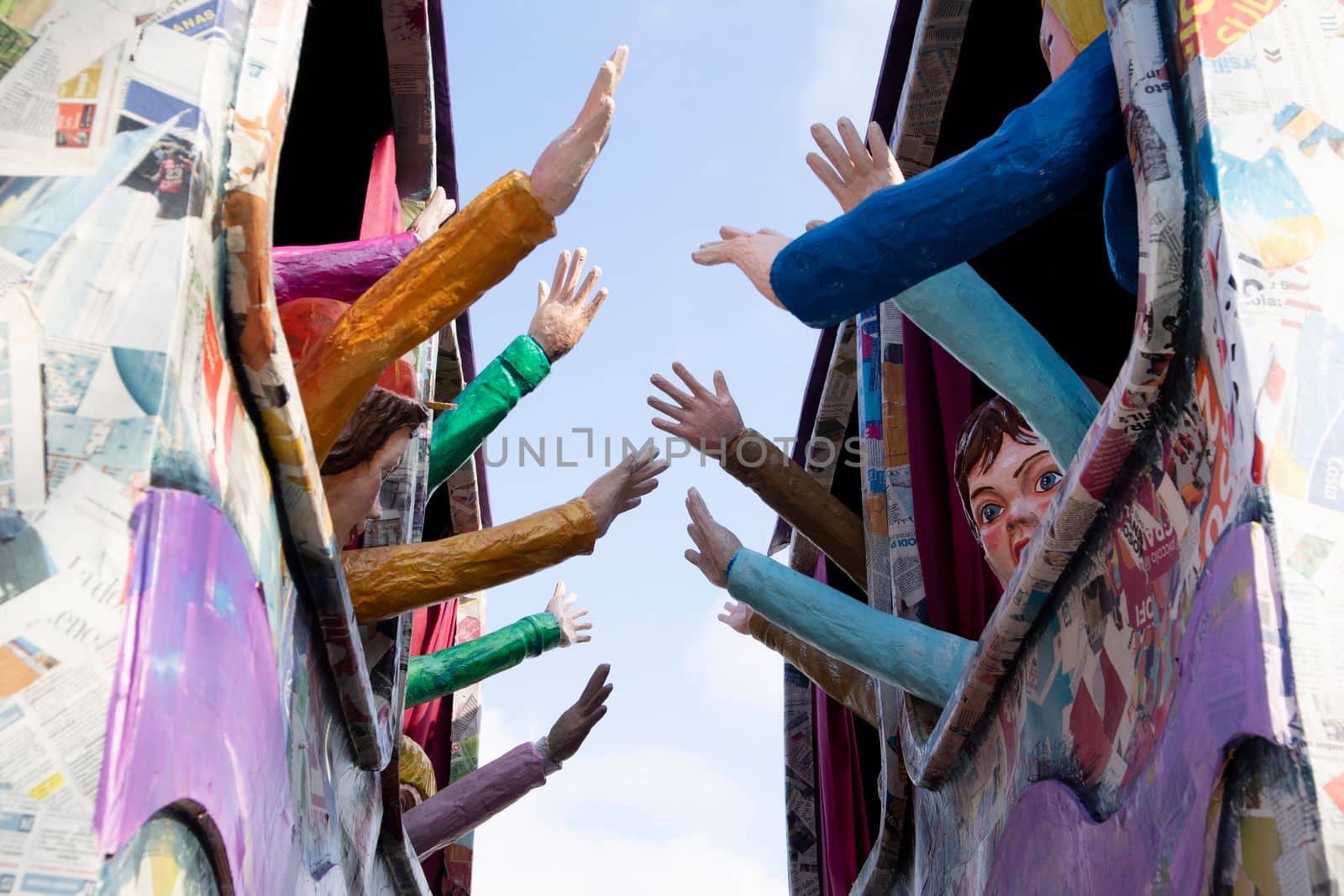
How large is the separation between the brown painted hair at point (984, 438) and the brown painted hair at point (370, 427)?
1.36 metres

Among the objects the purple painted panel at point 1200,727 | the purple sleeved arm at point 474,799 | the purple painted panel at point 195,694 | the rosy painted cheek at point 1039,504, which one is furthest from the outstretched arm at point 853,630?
the purple painted panel at point 195,694

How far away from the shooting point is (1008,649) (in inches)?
117

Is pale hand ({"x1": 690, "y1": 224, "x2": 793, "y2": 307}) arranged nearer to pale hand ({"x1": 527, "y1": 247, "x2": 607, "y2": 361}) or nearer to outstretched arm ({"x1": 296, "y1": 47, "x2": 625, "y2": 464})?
outstretched arm ({"x1": 296, "y1": 47, "x2": 625, "y2": 464})

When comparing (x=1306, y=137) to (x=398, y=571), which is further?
(x=398, y=571)

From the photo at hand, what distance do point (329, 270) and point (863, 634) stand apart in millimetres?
1581

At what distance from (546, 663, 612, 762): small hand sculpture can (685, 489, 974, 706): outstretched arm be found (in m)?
1.49

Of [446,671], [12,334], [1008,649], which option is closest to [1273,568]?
[1008,649]

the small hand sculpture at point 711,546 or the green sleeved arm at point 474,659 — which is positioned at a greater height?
the small hand sculpture at point 711,546

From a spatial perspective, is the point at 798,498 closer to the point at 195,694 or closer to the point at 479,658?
the point at 479,658

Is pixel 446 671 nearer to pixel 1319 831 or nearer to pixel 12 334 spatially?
pixel 12 334

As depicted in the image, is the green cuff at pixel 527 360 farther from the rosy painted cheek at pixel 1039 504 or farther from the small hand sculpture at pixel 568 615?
the rosy painted cheek at pixel 1039 504

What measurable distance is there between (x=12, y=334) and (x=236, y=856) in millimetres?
870

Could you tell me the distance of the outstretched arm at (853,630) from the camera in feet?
11.7

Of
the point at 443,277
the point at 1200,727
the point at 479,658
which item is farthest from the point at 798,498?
the point at 1200,727
